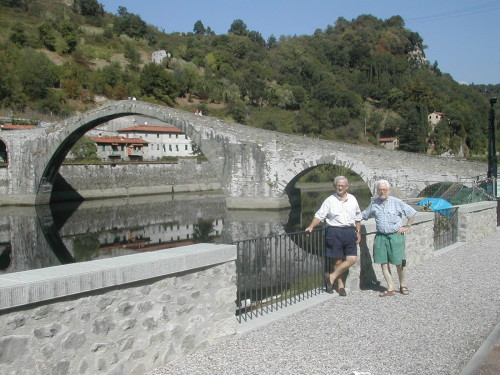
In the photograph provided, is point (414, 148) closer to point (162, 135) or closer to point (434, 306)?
point (162, 135)

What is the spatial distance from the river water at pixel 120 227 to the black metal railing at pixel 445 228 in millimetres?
8085

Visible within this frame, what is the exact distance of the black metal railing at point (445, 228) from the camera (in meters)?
8.63

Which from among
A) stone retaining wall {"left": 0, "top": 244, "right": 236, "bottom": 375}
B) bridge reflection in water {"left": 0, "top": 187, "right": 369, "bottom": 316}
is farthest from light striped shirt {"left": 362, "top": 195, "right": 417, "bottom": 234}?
bridge reflection in water {"left": 0, "top": 187, "right": 369, "bottom": 316}

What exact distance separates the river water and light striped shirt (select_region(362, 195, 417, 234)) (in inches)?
386

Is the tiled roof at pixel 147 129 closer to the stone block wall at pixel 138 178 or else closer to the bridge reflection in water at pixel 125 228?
the stone block wall at pixel 138 178

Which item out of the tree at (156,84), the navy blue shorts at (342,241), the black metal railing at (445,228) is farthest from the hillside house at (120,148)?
the navy blue shorts at (342,241)

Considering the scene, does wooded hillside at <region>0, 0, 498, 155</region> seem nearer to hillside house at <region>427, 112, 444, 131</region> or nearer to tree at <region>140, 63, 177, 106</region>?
tree at <region>140, 63, 177, 106</region>

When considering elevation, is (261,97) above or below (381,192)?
above

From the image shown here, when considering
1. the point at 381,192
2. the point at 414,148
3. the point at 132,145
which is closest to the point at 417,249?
the point at 381,192

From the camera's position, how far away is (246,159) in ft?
85.7

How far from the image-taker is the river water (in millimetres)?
15266

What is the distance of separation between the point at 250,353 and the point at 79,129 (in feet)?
95.4

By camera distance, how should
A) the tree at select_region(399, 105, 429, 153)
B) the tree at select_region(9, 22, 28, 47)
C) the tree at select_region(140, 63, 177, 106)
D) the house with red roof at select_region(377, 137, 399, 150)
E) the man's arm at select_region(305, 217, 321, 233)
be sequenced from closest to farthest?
the man's arm at select_region(305, 217, 321, 233)
the tree at select_region(399, 105, 429, 153)
the tree at select_region(140, 63, 177, 106)
the house with red roof at select_region(377, 137, 399, 150)
the tree at select_region(9, 22, 28, 47)

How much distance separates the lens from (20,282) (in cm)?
273
